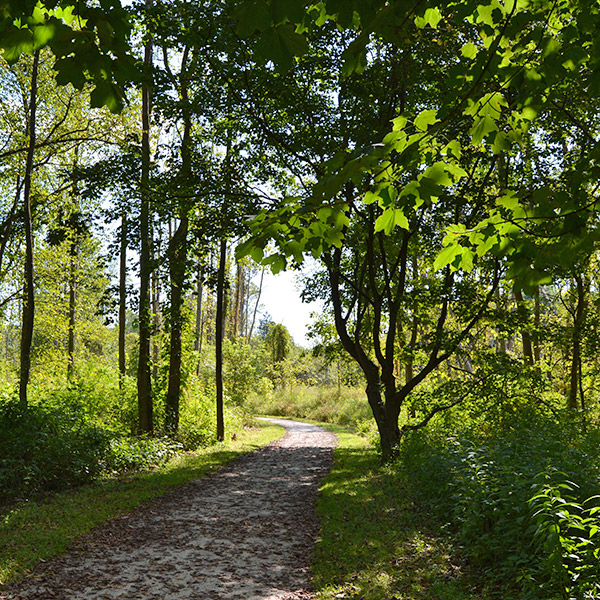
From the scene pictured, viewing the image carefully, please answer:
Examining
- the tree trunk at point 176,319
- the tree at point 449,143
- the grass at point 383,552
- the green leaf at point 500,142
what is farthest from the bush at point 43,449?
the green leaf at point 500,142

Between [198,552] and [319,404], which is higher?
[198,552]

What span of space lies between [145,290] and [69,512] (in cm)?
630

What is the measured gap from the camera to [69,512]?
23.4ft

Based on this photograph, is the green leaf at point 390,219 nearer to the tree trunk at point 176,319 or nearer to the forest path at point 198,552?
the forest path at point 198,552

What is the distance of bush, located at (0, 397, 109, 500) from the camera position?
8.10m

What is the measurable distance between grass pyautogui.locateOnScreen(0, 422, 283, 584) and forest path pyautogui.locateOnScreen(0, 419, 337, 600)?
19 centimetres

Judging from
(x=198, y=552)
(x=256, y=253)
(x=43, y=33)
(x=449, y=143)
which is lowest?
(x=198, y=552)

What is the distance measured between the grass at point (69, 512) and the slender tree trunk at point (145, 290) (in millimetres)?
1837

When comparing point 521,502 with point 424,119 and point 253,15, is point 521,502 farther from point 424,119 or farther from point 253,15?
point 253,15

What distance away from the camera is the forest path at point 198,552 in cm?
481

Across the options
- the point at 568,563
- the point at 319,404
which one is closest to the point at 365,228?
the point at 568,563

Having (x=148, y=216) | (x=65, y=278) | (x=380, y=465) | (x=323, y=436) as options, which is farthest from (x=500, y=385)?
(x=65, y=278)

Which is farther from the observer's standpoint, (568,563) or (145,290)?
(145,290)

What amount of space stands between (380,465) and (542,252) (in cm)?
971
